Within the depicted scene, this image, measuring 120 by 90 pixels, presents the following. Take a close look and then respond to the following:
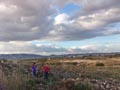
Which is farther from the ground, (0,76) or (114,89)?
(0,76)

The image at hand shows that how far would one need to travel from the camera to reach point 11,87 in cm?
1175

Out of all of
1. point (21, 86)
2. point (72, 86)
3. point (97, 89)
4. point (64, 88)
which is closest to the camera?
point (21, 86)

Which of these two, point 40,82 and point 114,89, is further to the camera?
point 114,89

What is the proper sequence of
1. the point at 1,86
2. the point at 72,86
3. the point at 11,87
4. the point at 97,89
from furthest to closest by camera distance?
the point at 97,89 → the point at 72,86 → the point at 11,87 → the point at 1,86

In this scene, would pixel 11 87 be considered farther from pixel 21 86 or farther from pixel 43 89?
pixel 43 89

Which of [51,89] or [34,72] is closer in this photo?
[51,89]

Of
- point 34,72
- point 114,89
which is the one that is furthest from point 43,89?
point 34,72

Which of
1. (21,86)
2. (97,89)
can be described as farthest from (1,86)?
(97,89)

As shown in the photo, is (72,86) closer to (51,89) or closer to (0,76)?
(51,89)

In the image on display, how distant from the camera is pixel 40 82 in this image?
57.1 feet

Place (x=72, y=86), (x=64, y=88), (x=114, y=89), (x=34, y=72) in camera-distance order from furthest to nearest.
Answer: (x=34, y=72)
(x=114, y=89)
(x=72, y=86)
(x=64, y=88)

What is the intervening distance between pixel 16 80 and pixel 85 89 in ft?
14.7

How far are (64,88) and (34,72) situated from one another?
8377 millimetres

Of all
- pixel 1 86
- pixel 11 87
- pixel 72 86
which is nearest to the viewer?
pixel 1 86
